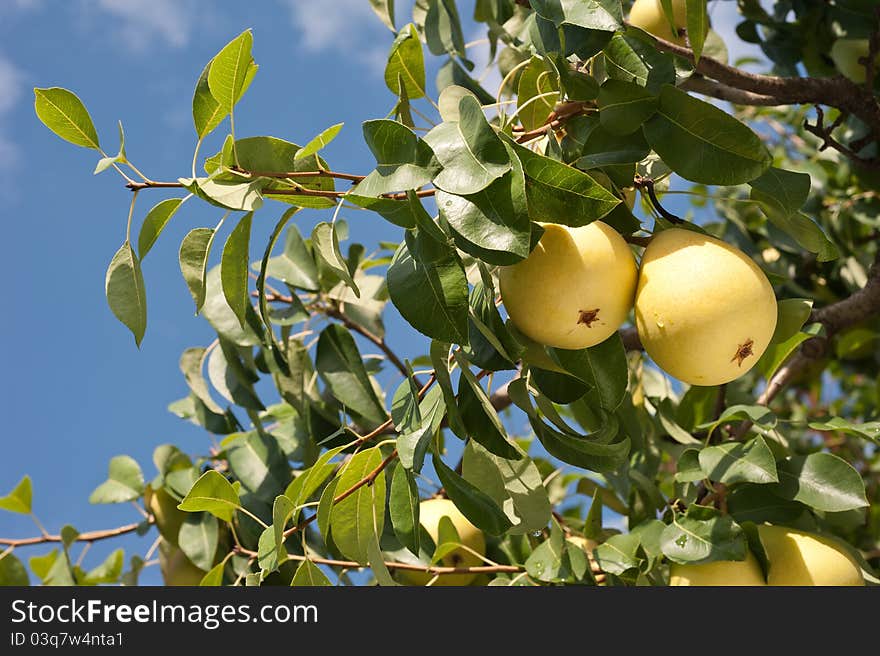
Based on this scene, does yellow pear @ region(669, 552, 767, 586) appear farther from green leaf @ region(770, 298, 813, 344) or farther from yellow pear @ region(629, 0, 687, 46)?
yellow pear @ region(629, 0, 687, 46)

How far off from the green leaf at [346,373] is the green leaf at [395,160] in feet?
2.53

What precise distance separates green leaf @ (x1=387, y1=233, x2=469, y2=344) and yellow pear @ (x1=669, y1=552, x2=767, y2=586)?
2.10 ft

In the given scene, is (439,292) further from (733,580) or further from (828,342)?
(828,342)

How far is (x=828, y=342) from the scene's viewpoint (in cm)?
193

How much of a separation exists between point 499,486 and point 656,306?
31 centimetres

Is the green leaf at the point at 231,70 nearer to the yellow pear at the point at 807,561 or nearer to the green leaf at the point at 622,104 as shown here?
the green leaf at the point at 622,104

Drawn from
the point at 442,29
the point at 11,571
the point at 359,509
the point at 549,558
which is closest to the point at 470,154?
the point at 359,509

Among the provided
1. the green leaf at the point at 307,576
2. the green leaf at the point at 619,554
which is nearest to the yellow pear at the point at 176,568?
the green leaf at the point at 307,576

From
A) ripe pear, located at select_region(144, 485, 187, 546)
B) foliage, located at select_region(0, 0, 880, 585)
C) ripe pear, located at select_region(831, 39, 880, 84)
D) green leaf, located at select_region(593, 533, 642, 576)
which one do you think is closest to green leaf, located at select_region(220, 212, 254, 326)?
foliage, located at select_region(0, 0, 880, 585)

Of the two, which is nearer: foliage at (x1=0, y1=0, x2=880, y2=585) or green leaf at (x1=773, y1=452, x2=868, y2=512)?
foliage at (x1=0, y1=0, x2=880, y2=585)

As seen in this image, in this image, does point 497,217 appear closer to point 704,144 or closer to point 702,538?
point 704,144

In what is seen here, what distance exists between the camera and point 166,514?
1.98m

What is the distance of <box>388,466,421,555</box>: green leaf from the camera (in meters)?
1.11

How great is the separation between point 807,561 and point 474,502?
1.96 feet
